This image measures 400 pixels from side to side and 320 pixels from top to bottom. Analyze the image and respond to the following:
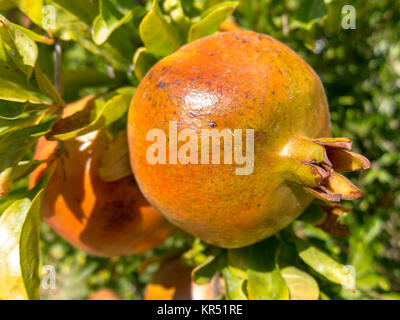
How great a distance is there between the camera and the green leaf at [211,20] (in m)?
0.97

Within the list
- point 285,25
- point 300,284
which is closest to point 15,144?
point 300,284

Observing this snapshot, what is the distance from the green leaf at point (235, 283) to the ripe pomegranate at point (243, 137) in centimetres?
19

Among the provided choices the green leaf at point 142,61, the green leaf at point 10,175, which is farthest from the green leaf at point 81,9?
the green leaf at point 10,175

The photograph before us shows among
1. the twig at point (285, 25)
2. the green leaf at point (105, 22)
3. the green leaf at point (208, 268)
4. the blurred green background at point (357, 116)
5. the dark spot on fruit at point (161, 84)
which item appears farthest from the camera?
the blurred green background at point (357, 116)

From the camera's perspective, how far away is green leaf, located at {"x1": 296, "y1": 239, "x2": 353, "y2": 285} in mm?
1015

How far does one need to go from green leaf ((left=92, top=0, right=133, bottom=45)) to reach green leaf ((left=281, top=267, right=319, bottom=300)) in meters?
0.72

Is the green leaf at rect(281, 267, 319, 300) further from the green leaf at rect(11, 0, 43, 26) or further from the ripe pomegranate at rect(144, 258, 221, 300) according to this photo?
the green leaf at rect(11, 0, 43, 26)

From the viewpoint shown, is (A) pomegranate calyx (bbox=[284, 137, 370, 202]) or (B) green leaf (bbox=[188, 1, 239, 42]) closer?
(A) pomegranate calyx (bbox=[284, 137, 370, 202])

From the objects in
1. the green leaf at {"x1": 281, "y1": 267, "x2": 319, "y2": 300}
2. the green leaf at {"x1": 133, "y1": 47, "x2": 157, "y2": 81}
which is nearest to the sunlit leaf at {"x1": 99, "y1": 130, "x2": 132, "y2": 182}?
the green leaf at {"x1": 133, "y1": 47, "x2": 157, "y2": 81}

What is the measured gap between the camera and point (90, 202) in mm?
1073

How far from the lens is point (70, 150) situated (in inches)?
41.3

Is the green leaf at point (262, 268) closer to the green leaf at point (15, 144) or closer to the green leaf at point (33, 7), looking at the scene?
the green leaf at point (15, 144)

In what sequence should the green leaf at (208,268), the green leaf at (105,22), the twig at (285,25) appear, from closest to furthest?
the green leaf at (105,22) → the green leaf at (208,268) → the twig at (285,25)
